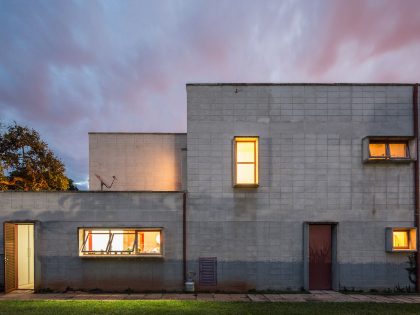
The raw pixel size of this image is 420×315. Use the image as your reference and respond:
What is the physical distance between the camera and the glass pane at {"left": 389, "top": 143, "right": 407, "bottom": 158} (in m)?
12.6

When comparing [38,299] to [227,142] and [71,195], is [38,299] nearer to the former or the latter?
[71,195]

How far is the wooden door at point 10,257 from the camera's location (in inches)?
456

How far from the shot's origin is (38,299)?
1056 cm

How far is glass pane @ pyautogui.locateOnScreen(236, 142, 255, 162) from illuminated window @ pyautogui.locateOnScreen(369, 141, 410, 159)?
4513 mm

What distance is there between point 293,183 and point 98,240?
25.0 ft

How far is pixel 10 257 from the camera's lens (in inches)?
465

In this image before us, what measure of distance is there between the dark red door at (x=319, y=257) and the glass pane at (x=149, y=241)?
18.9ft

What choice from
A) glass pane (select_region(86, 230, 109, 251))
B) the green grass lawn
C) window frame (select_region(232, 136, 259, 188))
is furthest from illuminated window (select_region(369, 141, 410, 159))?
glass pane (select_region(86, 230, 109, 251))

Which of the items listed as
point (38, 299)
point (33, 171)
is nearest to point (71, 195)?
point (38, 299)

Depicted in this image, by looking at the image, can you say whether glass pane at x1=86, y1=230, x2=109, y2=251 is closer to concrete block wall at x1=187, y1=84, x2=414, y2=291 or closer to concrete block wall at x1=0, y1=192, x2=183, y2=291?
concrete block wall at x1=0, y1=192, x2=183, y2=291

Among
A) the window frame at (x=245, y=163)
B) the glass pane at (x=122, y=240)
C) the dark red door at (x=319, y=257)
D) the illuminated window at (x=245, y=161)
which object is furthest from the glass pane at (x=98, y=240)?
the dark red door at (x=319, y=257)

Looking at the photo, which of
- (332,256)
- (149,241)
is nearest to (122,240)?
(149,241)

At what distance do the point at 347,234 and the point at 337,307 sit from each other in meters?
3.27

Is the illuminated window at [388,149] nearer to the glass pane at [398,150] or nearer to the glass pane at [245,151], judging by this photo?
the glass pane at [398,150]
